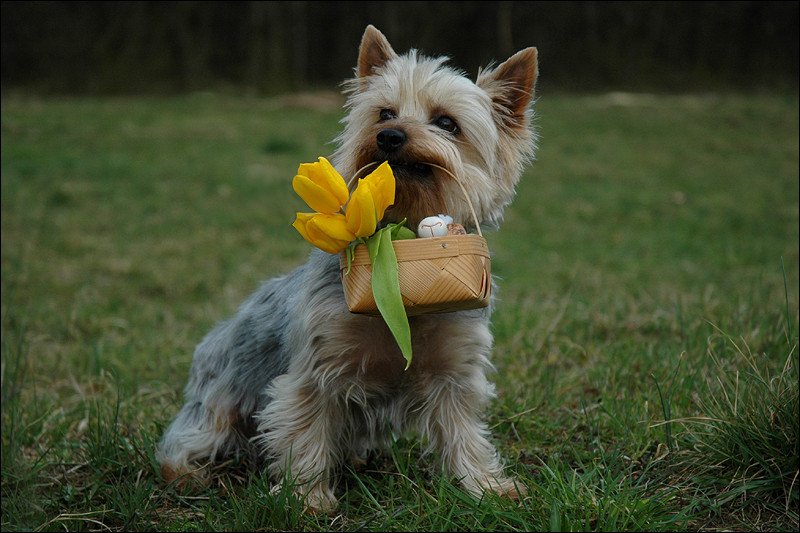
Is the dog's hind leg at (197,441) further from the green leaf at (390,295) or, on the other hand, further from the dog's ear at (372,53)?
the dog's ear at (372,53)

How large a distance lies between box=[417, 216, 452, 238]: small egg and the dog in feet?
0.74

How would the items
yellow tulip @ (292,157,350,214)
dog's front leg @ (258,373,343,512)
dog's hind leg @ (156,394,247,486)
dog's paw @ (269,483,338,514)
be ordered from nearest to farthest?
yellow tulip @ (292,157,350,214), dog's paw @ (269,483,338,514), dog's front leg @ (258,373,343,512), dog's hind leg @ (156,394,247,486)

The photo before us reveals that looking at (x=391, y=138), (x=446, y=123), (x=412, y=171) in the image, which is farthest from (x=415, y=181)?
(x=446, y=123)

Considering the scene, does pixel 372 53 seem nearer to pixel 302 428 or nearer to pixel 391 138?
pixel 391 138

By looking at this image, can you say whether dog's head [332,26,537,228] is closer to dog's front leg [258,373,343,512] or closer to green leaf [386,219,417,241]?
green leaf [386,219,417,241]

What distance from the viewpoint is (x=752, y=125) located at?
470 inches

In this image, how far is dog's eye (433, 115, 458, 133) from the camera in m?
2.77

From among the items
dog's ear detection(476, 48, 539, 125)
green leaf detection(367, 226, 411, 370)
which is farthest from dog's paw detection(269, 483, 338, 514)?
dog's ear detection(476, 48, 539, 125)

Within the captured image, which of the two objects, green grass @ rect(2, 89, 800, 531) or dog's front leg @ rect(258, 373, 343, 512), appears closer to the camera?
green grass @ rect(2, 89, 800, 531)

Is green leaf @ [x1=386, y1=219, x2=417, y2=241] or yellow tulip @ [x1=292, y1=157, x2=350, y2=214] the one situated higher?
yellow tulip @ [x1=292, y1=157, x2=350, y2=214]

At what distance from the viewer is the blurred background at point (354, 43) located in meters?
16.9

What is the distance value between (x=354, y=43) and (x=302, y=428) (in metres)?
17.6

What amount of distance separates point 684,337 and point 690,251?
381 cm

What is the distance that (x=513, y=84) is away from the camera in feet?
9.83
